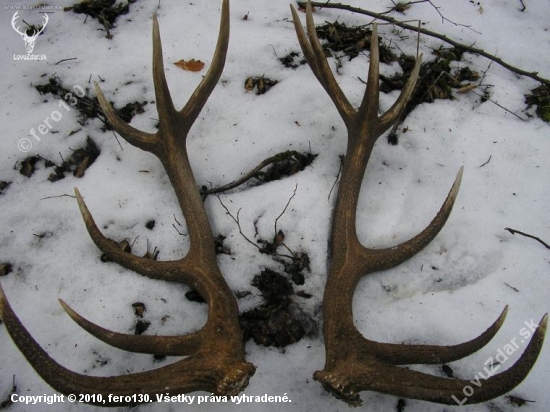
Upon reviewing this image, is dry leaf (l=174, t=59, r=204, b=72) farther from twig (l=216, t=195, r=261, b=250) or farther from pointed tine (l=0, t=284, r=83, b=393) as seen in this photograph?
pointed tine (l=0, t=284, r=83, b=393)

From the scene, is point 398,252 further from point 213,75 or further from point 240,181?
point 213,75

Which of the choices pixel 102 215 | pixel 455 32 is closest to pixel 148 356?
pixel 102 215

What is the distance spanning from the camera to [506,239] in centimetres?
244

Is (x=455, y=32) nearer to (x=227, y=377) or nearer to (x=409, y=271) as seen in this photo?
(x=409, y=271)

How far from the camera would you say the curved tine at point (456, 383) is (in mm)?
1624

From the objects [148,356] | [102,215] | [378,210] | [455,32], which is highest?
[455,32]

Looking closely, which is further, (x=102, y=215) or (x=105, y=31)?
(x=105, y=31)

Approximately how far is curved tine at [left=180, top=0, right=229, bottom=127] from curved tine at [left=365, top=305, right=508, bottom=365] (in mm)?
1451

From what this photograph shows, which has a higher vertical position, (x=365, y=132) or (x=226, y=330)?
(x=365, y=132)

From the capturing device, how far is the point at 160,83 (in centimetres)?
216

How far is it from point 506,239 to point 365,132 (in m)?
0.99

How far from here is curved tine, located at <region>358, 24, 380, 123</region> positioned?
2086 millimetres

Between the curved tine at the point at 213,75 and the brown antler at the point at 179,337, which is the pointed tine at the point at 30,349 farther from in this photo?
the curved tine at the point at 213,75

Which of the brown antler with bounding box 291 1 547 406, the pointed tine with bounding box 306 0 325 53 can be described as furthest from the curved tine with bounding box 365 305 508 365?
the pointed tine with bounding box 306 0 325 53
